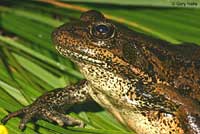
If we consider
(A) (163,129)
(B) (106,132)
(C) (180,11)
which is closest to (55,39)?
(B) (106,132)

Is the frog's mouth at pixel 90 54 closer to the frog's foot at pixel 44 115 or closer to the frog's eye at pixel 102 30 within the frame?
the frog's eye at pixel 102 30

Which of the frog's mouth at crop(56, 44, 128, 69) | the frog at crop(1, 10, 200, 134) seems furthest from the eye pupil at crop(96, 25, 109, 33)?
the frog's mouth at crop(56, 44, 128, 69)

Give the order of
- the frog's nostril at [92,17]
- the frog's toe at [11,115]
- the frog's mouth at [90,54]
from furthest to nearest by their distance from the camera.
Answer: the frog's nostril at [92,17]
the frog's mouth at [90,54]
the frog's toe at [11,115]

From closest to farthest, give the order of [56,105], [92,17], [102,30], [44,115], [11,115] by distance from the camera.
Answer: [11,115], [102,30], [92,17], [44,115], [56,105]

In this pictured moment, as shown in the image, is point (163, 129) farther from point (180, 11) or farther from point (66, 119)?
point (180, 11)

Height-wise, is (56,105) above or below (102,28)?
below

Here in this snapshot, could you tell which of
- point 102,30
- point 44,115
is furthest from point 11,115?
point 102,30

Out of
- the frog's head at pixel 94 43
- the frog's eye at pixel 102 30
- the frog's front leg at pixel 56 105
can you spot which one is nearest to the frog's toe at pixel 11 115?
the frog's front leg at pixel 56 105

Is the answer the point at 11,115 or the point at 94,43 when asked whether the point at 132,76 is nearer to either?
the point at 94,43
